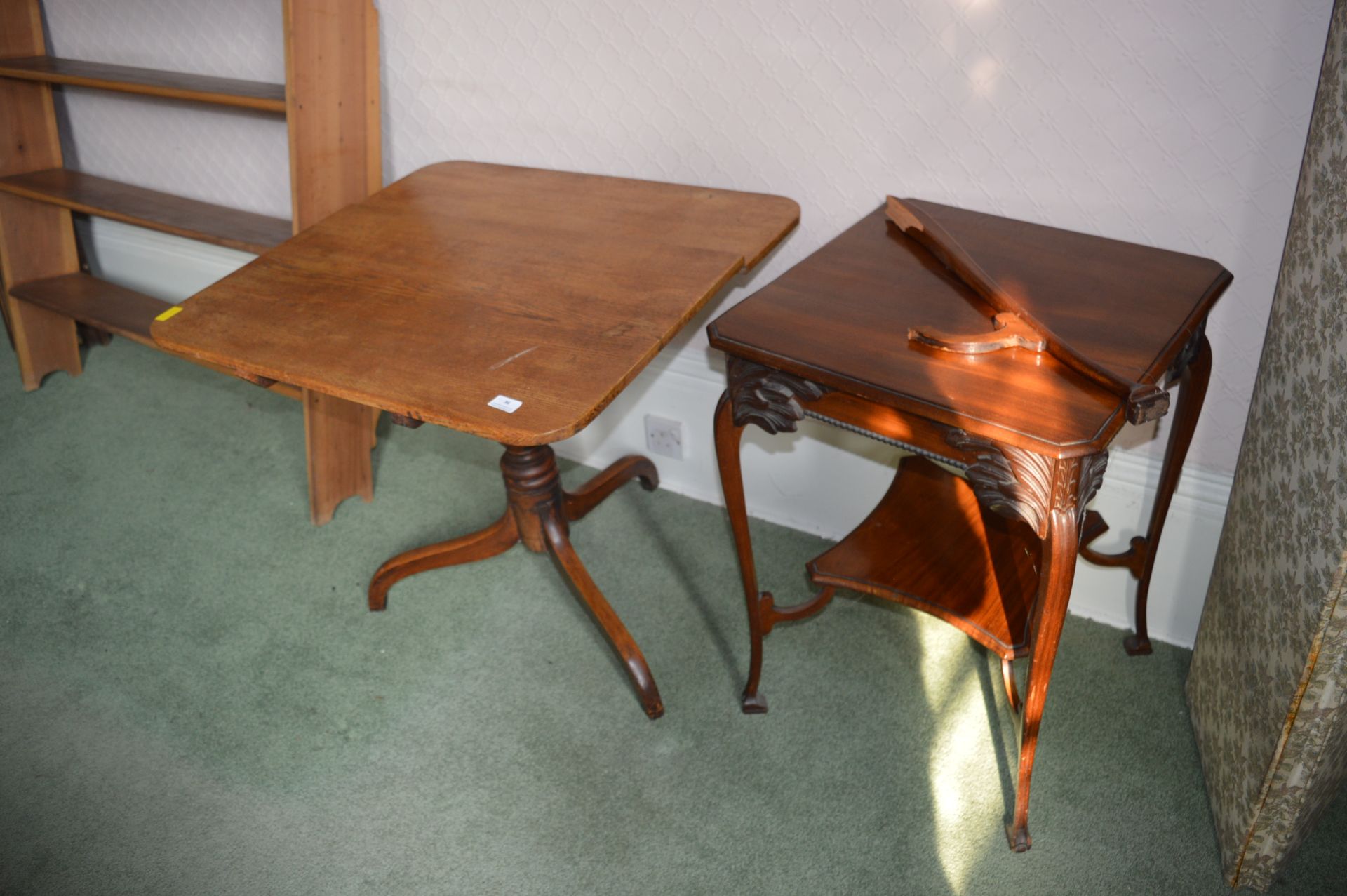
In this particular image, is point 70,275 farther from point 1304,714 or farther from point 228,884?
point 1304,714

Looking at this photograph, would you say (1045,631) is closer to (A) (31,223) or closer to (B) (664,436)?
(B) (664,436)

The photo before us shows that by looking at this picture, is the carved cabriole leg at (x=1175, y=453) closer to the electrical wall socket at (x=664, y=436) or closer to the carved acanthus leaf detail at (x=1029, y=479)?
the carved acanthus leaf detail at (x=1029, y=479)

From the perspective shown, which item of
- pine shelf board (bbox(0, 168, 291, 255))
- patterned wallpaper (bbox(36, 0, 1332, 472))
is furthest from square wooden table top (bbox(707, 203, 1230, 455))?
pine shelf board (bbox(0, 168, 291, 255))

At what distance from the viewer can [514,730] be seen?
170 cm

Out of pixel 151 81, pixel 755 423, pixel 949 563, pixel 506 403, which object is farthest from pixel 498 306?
pixel 151 81

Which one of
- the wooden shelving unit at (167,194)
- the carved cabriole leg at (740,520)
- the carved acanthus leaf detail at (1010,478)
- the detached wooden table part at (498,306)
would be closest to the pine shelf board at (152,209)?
the wooden shelving unit at (167,194)

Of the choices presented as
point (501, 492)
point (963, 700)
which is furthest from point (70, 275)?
point (963, 700)

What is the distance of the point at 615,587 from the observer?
6.61ft

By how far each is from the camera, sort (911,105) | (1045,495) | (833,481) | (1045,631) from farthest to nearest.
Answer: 1. (833,481)
2. (911,105)
3. (1045,631)
4. (1045,495)

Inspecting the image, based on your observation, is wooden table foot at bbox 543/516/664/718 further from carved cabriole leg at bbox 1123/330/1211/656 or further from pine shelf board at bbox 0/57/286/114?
pine shelf board at bbox 0/57/286/114

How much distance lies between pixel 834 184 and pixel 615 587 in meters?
0.91

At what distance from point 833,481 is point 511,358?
0.93 m

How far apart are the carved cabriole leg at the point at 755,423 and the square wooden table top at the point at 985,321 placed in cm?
4

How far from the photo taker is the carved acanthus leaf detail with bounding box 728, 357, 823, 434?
1.29 metres
